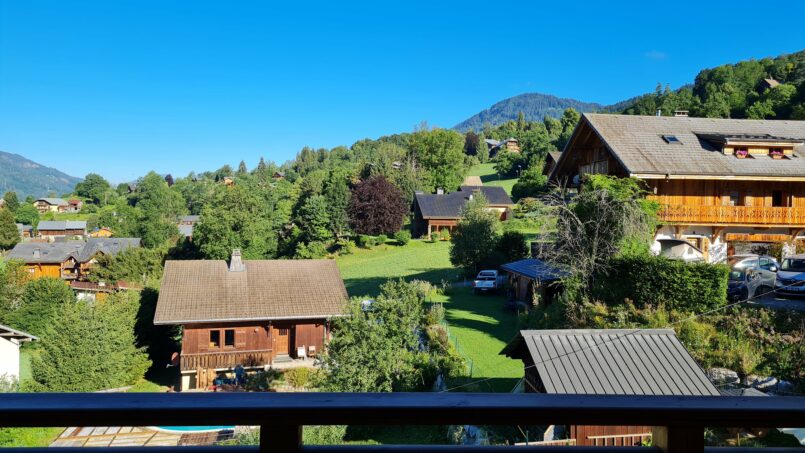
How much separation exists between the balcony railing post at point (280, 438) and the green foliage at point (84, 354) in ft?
74.7

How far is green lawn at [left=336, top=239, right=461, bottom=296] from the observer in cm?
3362

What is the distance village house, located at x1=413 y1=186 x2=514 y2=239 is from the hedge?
3248 cm

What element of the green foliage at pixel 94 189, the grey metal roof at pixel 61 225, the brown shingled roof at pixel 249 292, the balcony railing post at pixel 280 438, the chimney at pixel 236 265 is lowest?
the brown shingled roof at pixel 249 292

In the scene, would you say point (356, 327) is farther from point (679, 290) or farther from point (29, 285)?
point (29, 285)

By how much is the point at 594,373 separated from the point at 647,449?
32.9 feet

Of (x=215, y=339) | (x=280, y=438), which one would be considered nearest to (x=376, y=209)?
(x=215, y=339)

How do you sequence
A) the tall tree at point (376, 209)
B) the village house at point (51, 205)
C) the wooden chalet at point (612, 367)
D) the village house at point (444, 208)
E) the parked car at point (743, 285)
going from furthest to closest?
the village house at point (51, 205), the village house at point (444, 208), the tall tree at point (376, 209), the parked car at point (743, 285), the wooden chalet at point (612, 367)

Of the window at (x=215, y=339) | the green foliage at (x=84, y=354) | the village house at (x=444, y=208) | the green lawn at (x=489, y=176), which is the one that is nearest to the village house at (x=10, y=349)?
the green foliage at (x=84, y=354)

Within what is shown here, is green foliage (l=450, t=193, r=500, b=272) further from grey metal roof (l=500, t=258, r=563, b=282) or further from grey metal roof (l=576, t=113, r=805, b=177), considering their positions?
grey metal roof (l=576, t=113, r=805, b=177)

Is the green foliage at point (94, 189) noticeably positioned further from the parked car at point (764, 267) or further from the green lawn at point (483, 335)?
the parked car at point (764, 267)

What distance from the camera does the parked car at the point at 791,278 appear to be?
1512 centimetres

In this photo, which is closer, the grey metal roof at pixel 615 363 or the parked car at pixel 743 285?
the grey metal roof at pixel 615 363

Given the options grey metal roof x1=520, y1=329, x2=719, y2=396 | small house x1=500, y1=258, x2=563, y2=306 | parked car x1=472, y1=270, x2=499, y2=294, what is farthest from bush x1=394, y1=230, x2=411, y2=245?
grey metal roof x1=520, y1=329, x2=719, y2=396

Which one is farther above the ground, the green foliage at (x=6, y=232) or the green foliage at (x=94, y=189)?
the green foliage at (x=94, y=189)
